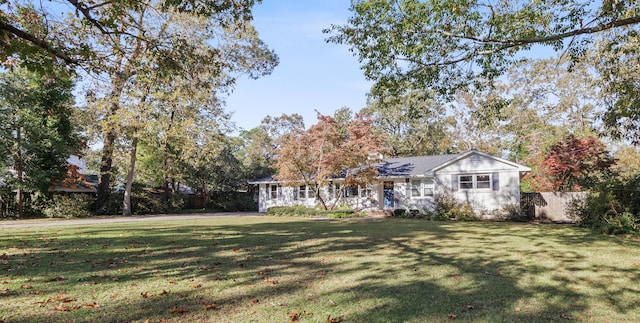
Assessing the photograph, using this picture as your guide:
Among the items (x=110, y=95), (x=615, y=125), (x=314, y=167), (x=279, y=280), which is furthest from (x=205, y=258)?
(x=110, y=95)

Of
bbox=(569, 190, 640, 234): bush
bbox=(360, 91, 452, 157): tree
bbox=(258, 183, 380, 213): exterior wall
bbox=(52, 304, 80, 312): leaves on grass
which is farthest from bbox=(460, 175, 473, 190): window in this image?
bbox=(52, 304, 80, 312): leaves on grass

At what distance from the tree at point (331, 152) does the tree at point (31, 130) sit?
1388 centimetres

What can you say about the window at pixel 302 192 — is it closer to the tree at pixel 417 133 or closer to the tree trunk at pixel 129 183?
the tree trunk at pixel 129 183

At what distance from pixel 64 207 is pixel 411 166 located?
22622mm

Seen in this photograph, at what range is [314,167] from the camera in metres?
24.9

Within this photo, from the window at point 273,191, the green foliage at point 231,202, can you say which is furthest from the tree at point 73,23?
the green foliage at point 231,202

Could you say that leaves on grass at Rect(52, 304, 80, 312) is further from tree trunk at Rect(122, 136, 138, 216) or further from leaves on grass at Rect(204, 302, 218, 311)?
tree trunk at Rect(122, 136, 138, 216)

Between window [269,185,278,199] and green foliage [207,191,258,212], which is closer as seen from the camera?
window [269,185,278,199]

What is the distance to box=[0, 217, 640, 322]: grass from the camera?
4.28m

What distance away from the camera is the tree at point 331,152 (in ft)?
75.8

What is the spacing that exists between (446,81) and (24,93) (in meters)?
23.5

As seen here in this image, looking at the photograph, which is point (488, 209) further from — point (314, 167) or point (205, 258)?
point (205, 258)

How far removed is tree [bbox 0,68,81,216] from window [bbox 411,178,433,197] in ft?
73.7

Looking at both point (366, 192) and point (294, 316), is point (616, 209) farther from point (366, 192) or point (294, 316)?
point (294, 316)
